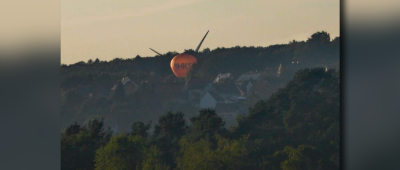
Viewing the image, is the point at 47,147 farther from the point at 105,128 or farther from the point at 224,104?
the point at 224,104

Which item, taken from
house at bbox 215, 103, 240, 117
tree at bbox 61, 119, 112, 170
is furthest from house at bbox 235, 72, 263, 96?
tree at bbox 61, 119, 112, 170

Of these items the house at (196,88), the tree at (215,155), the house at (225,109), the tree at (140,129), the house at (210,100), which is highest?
the house at (196,88)

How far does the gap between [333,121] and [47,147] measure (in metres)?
2.53

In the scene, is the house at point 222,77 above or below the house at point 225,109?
above

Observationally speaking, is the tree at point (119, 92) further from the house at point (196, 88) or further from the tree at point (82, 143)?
the house at point (196, 88)

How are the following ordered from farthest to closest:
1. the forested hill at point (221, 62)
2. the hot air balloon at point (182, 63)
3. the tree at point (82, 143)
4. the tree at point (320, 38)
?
the tree at point (82, 143), the hot air balloon at point (182, 63), the forested hill at point (221, 62), the tree at point (320, 38)

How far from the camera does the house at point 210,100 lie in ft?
15.7

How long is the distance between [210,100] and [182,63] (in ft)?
1.51

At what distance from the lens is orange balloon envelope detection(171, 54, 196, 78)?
15.5ft

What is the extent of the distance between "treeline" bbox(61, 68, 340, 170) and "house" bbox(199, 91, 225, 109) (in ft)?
0.27

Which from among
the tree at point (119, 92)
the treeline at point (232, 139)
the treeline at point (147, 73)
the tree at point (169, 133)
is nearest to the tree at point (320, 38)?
the treeline at point (147, 73)

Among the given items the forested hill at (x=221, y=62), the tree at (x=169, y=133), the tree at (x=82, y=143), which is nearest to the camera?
the forested hill at (x=221, y=62)

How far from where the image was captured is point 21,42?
151 inches

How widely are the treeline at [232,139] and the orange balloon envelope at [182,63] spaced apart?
0.41 m
